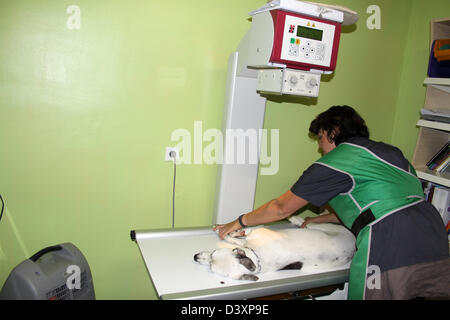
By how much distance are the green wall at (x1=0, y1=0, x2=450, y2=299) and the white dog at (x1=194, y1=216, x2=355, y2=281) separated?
0.63m

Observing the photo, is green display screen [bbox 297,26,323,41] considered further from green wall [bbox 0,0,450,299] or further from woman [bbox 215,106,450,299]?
green wall [bbox 0,0,450,299]

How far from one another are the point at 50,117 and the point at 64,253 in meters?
0.66

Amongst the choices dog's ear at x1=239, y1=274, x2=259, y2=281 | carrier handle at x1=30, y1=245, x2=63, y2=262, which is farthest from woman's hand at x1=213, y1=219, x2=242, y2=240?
carrier handle at x1=30, y1=245, x2=63, y2=262

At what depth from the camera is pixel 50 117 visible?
66.6 inches

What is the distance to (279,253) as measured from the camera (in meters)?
1.49

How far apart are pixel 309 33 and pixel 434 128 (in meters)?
1.25

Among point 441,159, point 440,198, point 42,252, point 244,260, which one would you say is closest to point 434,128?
point 441,159

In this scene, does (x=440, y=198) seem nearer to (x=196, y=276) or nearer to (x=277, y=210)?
(x=277, y=210)

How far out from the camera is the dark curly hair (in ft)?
5.43

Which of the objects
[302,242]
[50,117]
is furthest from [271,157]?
[50,117]

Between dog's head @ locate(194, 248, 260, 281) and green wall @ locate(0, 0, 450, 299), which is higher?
green wall @ locate(0, 0, 450, 299)

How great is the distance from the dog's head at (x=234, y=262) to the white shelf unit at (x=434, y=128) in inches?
55.2

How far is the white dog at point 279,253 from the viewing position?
1431 millimetres

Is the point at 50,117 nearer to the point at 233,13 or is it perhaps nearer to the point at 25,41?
the point at 25,41
